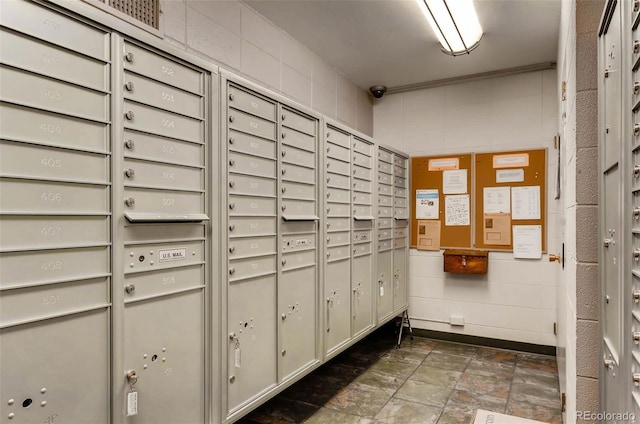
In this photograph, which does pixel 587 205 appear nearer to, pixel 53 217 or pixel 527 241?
pixel 53 217

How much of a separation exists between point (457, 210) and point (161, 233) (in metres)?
3.25

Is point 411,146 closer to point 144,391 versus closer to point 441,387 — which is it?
point 441,387

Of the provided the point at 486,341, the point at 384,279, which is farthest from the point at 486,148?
the point at 486,341

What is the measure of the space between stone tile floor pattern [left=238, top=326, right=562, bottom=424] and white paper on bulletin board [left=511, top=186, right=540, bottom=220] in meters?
1.30

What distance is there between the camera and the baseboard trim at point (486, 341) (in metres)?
3.65

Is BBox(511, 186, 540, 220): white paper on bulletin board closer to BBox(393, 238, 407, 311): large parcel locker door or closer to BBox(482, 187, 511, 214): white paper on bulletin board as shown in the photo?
BBox(482, 187, 511, 214): white paper on bulletin board

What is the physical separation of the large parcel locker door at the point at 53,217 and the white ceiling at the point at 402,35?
175cm

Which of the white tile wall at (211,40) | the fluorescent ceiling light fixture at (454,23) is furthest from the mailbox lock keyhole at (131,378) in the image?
the fluorescent ceiling light fixture at (454,23)

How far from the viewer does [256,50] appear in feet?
8.98

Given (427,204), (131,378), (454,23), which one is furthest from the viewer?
(427,204)

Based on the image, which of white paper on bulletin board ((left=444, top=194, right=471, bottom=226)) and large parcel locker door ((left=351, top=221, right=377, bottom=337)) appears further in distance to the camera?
white paper on bulletin board ((left=444, top=194, right=471, bottom=226))

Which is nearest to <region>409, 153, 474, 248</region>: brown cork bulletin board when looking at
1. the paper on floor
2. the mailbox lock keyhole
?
the paper on floor

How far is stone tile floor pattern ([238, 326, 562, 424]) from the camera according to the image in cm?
255

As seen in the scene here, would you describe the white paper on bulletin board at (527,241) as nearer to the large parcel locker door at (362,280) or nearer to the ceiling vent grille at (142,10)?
the large parcel locker door at (362,280)
